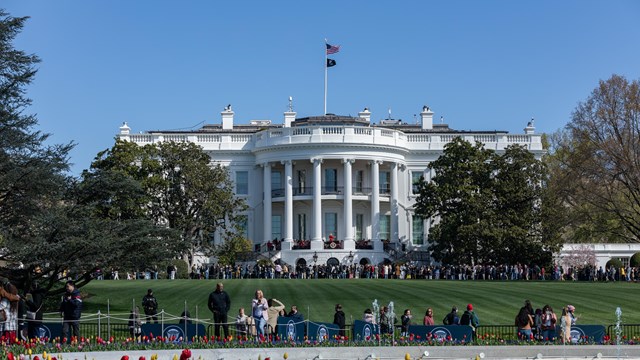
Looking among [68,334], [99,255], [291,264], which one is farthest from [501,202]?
[68,334]

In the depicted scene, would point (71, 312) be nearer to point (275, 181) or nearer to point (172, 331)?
point (172, 331)

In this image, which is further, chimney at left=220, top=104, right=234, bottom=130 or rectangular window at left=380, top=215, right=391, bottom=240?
chimney at left=220, top=104, right=234, bottom=130

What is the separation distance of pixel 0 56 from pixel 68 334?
11070mm

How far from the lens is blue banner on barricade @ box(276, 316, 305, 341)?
26.4 metres

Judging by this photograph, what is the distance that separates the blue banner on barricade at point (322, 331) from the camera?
26469mm

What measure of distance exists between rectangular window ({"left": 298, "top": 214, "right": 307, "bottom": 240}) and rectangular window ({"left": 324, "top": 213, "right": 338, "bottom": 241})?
5.79 ft

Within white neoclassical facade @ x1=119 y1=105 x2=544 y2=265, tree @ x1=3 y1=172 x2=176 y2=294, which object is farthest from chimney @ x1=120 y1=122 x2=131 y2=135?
tree @ x1=3 y1=172 x2=176 y2=294

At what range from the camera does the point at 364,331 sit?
88.1 feet

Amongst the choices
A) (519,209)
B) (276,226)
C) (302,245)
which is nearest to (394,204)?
(302,245)

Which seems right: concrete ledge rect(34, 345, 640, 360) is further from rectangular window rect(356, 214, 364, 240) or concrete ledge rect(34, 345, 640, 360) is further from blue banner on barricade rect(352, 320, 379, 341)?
rectangular window rect(356, 214, 364, 240)

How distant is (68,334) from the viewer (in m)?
25.0

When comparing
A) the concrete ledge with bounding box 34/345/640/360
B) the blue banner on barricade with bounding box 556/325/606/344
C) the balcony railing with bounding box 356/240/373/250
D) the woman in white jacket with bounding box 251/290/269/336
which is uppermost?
the balcony railing with bounding box 356/240/373/250

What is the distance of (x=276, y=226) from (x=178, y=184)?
56.7ft

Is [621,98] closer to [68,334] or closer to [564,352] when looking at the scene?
[564,352]
